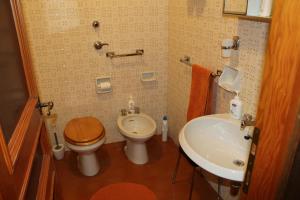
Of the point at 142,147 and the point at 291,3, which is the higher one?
the point at 291,3

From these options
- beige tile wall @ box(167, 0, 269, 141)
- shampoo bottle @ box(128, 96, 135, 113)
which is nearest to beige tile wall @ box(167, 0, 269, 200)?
beige tile wall @ box(167, 0, 269, 141)

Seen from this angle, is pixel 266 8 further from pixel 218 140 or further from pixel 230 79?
pixel 218 140

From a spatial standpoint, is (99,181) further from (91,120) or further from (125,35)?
(125,35)

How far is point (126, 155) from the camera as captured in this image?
8.91 feet

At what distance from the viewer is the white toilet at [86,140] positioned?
87.9 inches

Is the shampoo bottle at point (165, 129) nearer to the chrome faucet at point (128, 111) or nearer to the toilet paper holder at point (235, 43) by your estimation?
the chrome faucet at point (128, 111)

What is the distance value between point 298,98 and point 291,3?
0.24m

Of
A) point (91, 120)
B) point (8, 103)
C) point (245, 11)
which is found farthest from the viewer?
point (91, 120)

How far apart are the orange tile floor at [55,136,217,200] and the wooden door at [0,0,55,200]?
74cm

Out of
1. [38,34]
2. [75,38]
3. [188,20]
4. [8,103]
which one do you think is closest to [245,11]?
[188,20]

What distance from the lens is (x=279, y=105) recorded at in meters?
0.68

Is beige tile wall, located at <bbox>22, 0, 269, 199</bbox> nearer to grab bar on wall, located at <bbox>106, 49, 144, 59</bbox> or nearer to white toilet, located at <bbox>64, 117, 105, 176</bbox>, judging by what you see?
grab bar on wall, located at <bbox>106, 49, 144, 59</bbox>

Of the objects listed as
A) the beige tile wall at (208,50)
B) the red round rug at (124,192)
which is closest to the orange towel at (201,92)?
the beige tile wall at (208,50)

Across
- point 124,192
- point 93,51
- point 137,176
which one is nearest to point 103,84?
point 93,51
